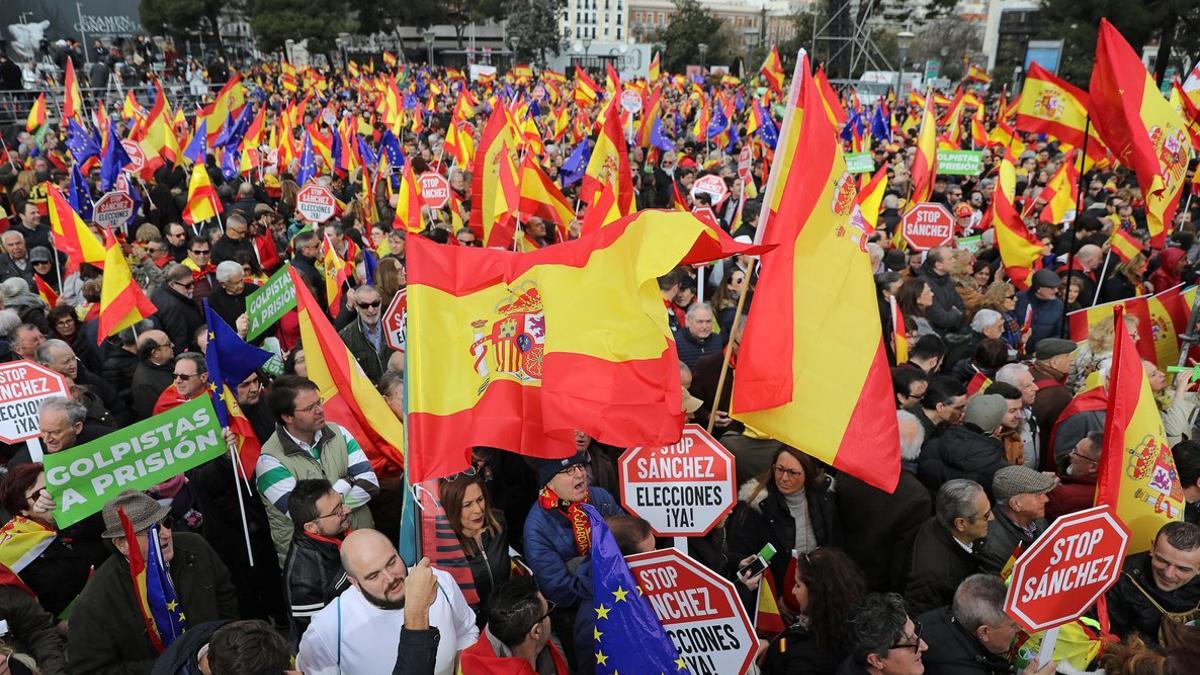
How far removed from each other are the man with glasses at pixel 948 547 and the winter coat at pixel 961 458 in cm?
63

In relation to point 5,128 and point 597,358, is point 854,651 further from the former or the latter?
point 5,128

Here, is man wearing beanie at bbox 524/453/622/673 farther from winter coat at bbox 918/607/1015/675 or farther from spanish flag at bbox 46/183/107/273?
spanish flag at bbox 46/183/107/273

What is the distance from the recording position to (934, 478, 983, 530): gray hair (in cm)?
378

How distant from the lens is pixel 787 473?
4.19 metres

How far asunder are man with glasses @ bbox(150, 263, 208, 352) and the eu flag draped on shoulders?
256cm

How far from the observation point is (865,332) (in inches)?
148

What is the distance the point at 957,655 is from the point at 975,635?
11cm

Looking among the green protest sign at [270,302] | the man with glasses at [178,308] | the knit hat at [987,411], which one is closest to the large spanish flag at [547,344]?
the knit hat at [987,411]

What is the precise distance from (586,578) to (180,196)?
11059mm

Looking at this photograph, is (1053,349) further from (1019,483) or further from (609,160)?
(609,160)

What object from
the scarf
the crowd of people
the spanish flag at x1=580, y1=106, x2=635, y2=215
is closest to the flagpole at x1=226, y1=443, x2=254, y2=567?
the crowd of people

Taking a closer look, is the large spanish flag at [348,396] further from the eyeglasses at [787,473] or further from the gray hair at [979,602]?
the gray hair at [979,602]

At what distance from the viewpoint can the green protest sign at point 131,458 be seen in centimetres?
346

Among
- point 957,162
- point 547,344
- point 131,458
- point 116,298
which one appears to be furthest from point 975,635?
point 957,162
